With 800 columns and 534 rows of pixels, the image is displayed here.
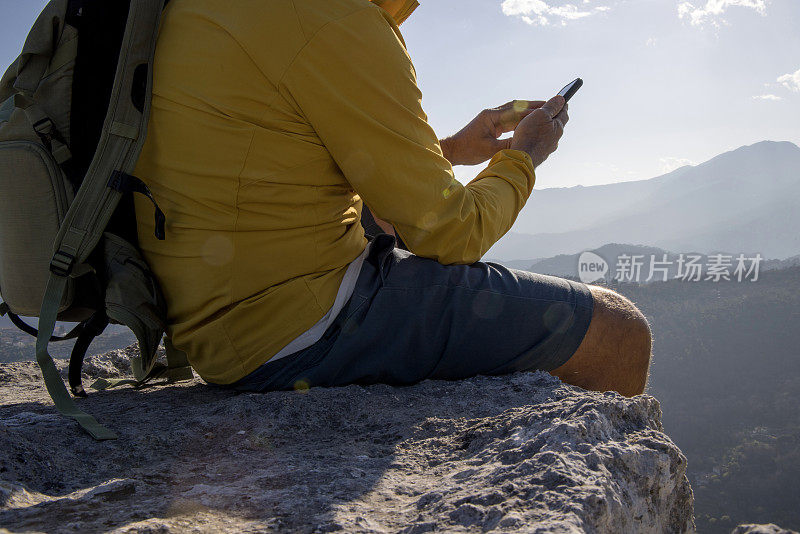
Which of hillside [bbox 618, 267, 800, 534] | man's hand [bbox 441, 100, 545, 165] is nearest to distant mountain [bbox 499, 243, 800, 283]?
hillside [bbox 618, 267, 800, 534]

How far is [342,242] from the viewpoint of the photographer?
4.93ft

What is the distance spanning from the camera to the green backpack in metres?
1.26

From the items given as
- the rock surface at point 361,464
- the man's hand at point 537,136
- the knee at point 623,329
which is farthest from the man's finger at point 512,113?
the rock surface at point 361,464

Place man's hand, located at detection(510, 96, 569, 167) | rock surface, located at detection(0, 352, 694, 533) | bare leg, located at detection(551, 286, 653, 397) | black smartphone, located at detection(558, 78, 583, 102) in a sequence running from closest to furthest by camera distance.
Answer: rock surface, located at detection(0, 352, 694, 533) → bare leg, located at detection(551, 286, 653, 397) → man's hand, located at detection(510, 96, 569, 167) → black smartphone, located at detection(558, 78, 583, 102)

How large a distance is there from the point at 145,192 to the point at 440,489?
0.95 metres

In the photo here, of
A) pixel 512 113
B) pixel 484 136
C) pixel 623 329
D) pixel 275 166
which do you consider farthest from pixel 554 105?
pixel 275 166

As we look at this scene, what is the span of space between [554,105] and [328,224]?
1062mm

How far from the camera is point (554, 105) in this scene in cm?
201

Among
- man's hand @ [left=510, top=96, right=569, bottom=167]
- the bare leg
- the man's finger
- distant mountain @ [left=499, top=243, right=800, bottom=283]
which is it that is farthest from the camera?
distant mountain @ [left=499, top=243, right=800, bottom=283]

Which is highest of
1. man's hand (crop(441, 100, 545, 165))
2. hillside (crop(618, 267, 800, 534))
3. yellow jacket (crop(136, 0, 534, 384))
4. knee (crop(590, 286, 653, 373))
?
man's hand (crop(441, 100, 545, 165))

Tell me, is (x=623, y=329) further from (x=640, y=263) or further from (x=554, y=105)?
(x=640, y=263)

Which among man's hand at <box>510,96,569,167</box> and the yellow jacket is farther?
man's hand at <box>510,96,569,167</box>

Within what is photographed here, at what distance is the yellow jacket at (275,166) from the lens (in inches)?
49.5

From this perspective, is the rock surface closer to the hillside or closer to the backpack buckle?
the backpack buckle
